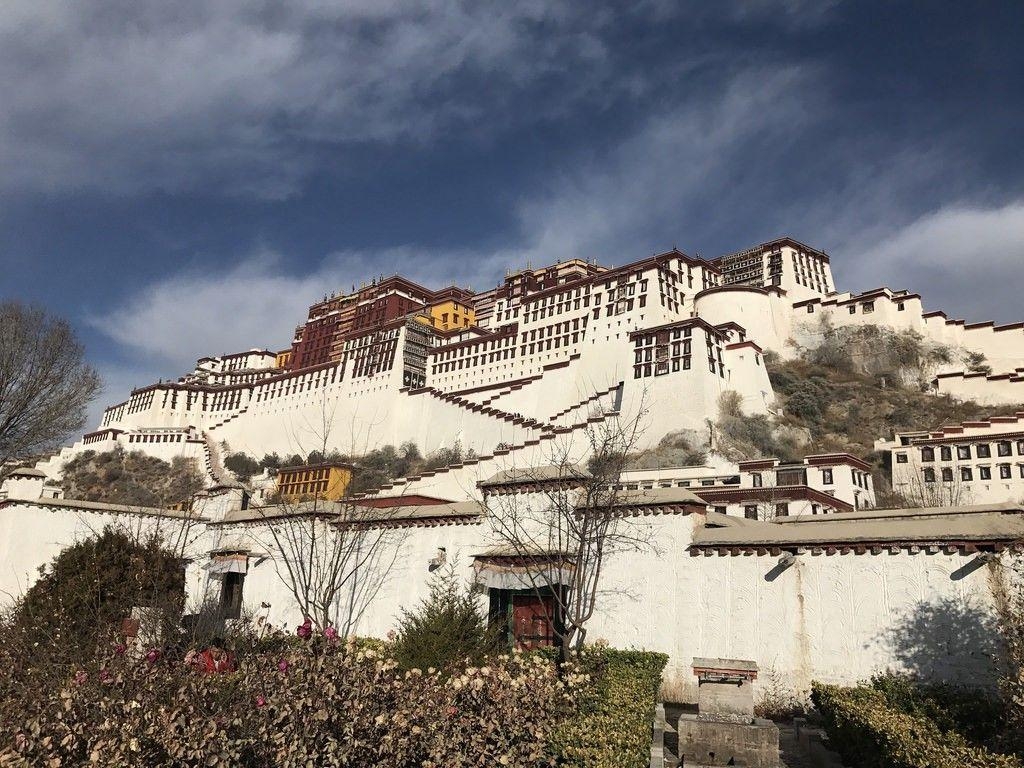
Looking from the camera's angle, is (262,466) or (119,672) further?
(262,466)

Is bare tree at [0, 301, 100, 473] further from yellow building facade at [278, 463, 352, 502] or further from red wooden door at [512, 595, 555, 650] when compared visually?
yellow building facade at [278, 463, 352, 502]

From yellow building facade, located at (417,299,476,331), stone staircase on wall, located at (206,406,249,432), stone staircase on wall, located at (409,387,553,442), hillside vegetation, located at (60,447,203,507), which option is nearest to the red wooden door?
stone staircase on wall, located at (409,387,553,442)

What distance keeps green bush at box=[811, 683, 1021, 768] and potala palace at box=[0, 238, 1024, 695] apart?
1.36 metres

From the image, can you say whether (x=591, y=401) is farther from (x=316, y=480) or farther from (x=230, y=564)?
(x=230, y=564)

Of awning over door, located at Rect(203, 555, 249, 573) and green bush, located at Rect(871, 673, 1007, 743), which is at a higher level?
awning over door, located at Rect(203, 555, 249, 573)

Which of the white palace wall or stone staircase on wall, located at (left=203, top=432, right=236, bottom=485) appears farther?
stone staircase on wall, located at (left=203, top=432, right=236, bottom=485)

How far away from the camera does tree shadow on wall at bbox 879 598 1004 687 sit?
917 centimetres

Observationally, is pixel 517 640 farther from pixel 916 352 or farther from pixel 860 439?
pixel 916 352

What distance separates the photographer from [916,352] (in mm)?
57406

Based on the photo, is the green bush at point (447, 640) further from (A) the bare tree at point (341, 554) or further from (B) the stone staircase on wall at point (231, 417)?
(B) the stone staircase on wall at point (231, 417)

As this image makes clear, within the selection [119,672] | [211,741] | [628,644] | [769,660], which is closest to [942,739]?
[769,660]

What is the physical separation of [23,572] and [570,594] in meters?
17.1

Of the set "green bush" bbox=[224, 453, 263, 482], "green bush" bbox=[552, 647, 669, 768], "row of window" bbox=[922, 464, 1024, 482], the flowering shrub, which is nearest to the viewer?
the flowering shrub

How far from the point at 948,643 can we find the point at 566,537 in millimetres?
6196
